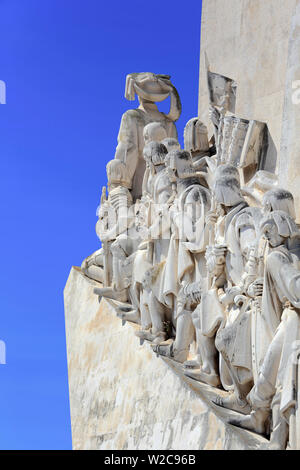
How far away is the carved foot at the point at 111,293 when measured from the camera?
7.91m

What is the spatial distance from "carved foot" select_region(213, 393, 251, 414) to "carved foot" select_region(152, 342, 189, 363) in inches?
38.5

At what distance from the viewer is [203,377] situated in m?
5.57

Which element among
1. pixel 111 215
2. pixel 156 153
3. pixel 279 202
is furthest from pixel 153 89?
pixel 279 202

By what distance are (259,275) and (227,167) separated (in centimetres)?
103

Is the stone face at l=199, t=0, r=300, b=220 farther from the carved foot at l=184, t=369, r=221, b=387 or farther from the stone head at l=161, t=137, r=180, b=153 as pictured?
the carved foot at l=184, t=369, r=221, b=387

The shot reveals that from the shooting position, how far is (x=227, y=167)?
5.62m

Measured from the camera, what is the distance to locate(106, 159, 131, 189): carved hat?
28.0 ft

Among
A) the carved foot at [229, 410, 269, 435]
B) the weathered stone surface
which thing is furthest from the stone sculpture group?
the weathered stone surface

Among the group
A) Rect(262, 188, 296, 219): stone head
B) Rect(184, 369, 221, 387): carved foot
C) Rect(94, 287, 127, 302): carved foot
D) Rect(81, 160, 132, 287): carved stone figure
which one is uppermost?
Rect(81, 160, 132, 287): carved stone figure

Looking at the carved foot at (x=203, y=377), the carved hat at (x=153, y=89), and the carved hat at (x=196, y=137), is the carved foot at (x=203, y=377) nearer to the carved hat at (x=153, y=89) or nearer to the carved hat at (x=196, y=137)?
the carved hat at (x=196, y=137)

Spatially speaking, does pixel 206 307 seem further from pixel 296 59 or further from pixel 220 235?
pixel 296 59

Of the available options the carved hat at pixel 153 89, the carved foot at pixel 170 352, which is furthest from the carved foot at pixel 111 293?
the carved hat at pixel 153 89

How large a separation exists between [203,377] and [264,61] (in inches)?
108

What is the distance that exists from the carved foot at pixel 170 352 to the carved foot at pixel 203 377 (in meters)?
0.33
